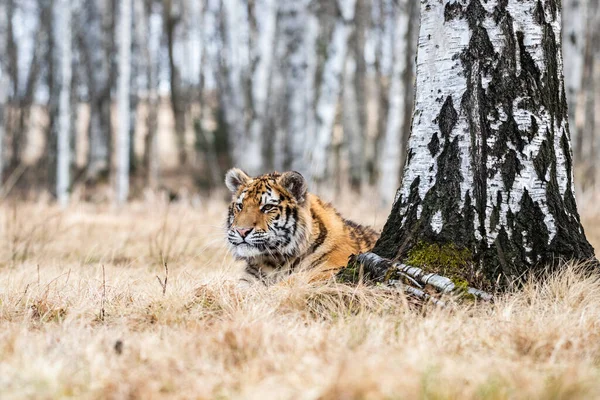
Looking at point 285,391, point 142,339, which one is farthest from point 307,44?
point 285,391

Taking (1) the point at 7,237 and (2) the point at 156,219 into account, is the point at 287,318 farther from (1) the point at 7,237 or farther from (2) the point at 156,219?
(2) the point at 156,219

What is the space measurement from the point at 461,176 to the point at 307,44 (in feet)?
23.3

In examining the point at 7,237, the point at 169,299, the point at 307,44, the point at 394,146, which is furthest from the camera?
the point at 394,146

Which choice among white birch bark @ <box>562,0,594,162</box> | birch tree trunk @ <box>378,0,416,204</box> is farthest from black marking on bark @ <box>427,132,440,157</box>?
birch tree trunk @ <box>378,0,416,204</box>

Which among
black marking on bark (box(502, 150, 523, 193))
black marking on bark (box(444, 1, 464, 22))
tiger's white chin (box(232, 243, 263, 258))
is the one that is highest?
black marking on bark (box(444, 1, 464, 22))

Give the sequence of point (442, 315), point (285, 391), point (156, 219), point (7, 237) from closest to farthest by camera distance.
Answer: point (285, 391) → point (442, 315) → point (7, 237) → point (156, 219)

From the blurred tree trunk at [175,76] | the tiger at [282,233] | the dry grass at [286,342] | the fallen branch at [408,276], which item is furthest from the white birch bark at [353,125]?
the dry grass at [286,342]

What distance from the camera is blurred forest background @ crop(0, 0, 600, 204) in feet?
37.9

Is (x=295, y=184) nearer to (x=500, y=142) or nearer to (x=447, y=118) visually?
(x=447, y=118)

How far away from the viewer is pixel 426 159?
402 cm

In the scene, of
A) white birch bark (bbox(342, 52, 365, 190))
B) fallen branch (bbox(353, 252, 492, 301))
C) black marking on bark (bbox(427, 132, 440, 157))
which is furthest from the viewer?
white birch bark (bbox(342, 52, 365, 190))

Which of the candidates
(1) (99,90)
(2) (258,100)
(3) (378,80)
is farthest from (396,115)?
(3) (378,80)

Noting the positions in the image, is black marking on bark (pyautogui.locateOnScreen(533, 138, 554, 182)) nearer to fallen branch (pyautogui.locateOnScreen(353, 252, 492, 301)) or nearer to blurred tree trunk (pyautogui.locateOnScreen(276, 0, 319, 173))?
fallen branch (pyautogui.locateOnScreen(353, 252, 492, 301))

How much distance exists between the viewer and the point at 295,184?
486 cm
